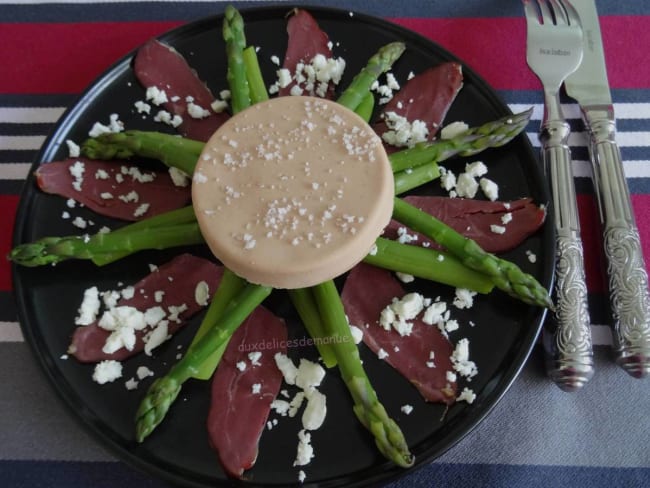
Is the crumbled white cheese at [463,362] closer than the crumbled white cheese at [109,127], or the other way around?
the crumbled white cheese at [463,362]

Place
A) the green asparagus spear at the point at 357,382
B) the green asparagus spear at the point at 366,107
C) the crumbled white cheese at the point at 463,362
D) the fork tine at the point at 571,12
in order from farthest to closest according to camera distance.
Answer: the fork tine at the point at 571,12 → the green asparagus spear at the point at 366,107 → the crumbled white cheese at the point at 463,362 → the green asparagus spear at the point at 357,382

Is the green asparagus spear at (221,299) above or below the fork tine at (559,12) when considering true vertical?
below

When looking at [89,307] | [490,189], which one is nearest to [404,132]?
[490,189]

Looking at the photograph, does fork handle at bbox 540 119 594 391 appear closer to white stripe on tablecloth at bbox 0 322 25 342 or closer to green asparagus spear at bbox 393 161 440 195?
green asparagus spear at bbox 393 161 440 195

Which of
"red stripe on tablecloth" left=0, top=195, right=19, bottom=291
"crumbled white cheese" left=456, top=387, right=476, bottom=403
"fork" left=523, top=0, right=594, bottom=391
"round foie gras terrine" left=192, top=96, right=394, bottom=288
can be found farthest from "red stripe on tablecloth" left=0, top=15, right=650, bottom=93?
"crumbled white cheese" left=456, top=387, right=476, bottom=403

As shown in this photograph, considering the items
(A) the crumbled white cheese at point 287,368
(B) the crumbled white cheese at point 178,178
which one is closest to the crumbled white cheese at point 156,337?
(A) the crumbled white cheese at point 287,368

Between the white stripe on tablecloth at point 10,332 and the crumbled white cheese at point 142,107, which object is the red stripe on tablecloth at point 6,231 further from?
the crumbled white cheese at point 142,107

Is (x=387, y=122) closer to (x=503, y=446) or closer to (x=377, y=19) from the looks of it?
(x=377, y=19)
